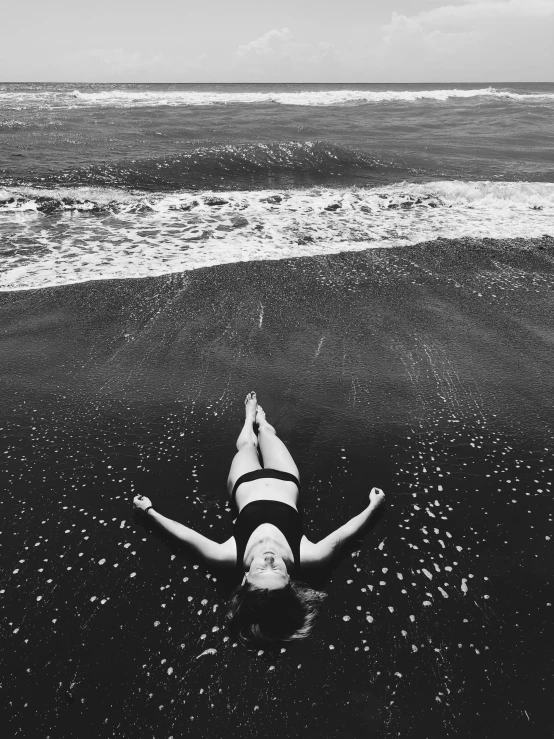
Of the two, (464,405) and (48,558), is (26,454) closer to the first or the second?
(48,558)

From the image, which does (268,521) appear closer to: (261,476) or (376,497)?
(261,476)

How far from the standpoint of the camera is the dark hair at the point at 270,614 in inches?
122

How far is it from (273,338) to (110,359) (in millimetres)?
2316

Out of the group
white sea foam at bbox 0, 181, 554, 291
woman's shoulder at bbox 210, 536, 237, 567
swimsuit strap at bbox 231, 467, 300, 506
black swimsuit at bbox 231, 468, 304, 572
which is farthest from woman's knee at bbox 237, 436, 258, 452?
white sea foam at bbox 0, 181, 554, 291

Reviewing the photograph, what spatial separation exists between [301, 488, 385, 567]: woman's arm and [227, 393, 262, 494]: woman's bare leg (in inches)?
36.8

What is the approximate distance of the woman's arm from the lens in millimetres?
3641

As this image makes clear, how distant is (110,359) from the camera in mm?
6258

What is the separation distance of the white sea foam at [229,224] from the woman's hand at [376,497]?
6283mm

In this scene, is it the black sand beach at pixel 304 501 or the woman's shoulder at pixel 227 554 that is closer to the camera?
the black sand beach at pixel 304 501

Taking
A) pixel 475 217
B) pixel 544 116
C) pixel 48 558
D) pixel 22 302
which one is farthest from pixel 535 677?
pixel 544 116

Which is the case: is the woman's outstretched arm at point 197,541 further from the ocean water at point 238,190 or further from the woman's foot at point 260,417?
the ocean water at point 238,190

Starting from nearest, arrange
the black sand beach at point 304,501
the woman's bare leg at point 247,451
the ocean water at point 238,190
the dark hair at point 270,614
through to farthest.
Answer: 1. the black sand beach at point 304,501
2. the dark hair at point 270,614
3. the woman's bare leg at point 247,451
4. the ocean water at point 238,190

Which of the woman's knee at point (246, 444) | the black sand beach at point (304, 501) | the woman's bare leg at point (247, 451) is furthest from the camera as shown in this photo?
the woman's knee at point (246, 444)

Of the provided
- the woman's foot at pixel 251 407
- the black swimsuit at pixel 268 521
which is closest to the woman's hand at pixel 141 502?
the black swimsuit at pixel 268 521
